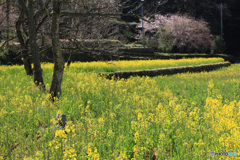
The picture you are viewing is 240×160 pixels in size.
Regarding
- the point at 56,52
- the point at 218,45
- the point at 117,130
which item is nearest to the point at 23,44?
the point at 56,52

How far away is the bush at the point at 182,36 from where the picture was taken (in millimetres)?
39125

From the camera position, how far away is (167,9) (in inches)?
1811

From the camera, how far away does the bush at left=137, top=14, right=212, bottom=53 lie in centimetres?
3912

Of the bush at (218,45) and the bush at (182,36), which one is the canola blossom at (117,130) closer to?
the bush at (182,36)

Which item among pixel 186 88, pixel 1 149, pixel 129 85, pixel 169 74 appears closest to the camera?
pixel 1 149

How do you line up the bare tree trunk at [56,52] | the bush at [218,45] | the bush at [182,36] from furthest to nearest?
the bush at [182,36], the bush at [218,45], the bare tree trunk at [56,52]

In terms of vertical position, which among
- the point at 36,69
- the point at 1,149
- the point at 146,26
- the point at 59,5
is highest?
the point at 146,26

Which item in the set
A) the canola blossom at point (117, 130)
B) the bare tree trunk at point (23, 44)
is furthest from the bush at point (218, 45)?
the bare tree trunk at point (23, 44)

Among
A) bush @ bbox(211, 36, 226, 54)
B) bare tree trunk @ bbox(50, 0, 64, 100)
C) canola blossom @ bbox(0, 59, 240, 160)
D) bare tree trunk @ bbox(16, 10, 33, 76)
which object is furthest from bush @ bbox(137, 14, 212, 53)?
bare tree trunk @ bbox(50, 0, 64, 100)

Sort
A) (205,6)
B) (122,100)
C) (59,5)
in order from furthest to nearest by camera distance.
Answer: (205,6) → (59,5) → (122,100)

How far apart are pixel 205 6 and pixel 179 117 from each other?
143 feet

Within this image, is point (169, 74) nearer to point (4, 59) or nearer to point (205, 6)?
point (4, 59)

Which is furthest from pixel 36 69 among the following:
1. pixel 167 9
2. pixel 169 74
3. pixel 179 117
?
pixel 167 9

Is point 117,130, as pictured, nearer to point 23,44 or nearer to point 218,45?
point 23,44
